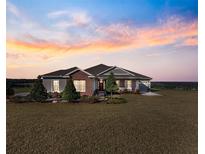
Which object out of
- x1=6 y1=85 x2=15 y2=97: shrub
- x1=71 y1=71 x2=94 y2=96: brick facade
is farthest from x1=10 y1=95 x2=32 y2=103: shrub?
x1=71 y1=71 x2=94 y2=96: brick facade

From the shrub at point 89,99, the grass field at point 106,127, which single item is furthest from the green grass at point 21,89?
the shrub at point 89,99

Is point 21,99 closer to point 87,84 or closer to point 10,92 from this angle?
point 10,92

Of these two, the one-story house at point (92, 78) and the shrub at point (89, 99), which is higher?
the one-story house at point (92, 78)

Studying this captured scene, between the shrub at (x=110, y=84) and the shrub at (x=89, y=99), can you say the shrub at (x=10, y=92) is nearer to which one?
the shrub at (x=89, y=99)

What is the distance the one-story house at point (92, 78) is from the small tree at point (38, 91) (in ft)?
0.40

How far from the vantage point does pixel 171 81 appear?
634 cm

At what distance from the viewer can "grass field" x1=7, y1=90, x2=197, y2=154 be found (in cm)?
449

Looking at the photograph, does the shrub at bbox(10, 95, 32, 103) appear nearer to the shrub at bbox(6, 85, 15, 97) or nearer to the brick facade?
the shrub at bbox(6, 85, 15, 97)

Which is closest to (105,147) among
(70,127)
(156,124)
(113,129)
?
(113,129)

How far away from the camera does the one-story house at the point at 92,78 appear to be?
6.54 m

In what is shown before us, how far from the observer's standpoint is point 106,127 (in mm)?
5742

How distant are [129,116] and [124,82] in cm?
162

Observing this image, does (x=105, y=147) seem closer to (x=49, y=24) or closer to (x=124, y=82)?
(x=49, y=24)
